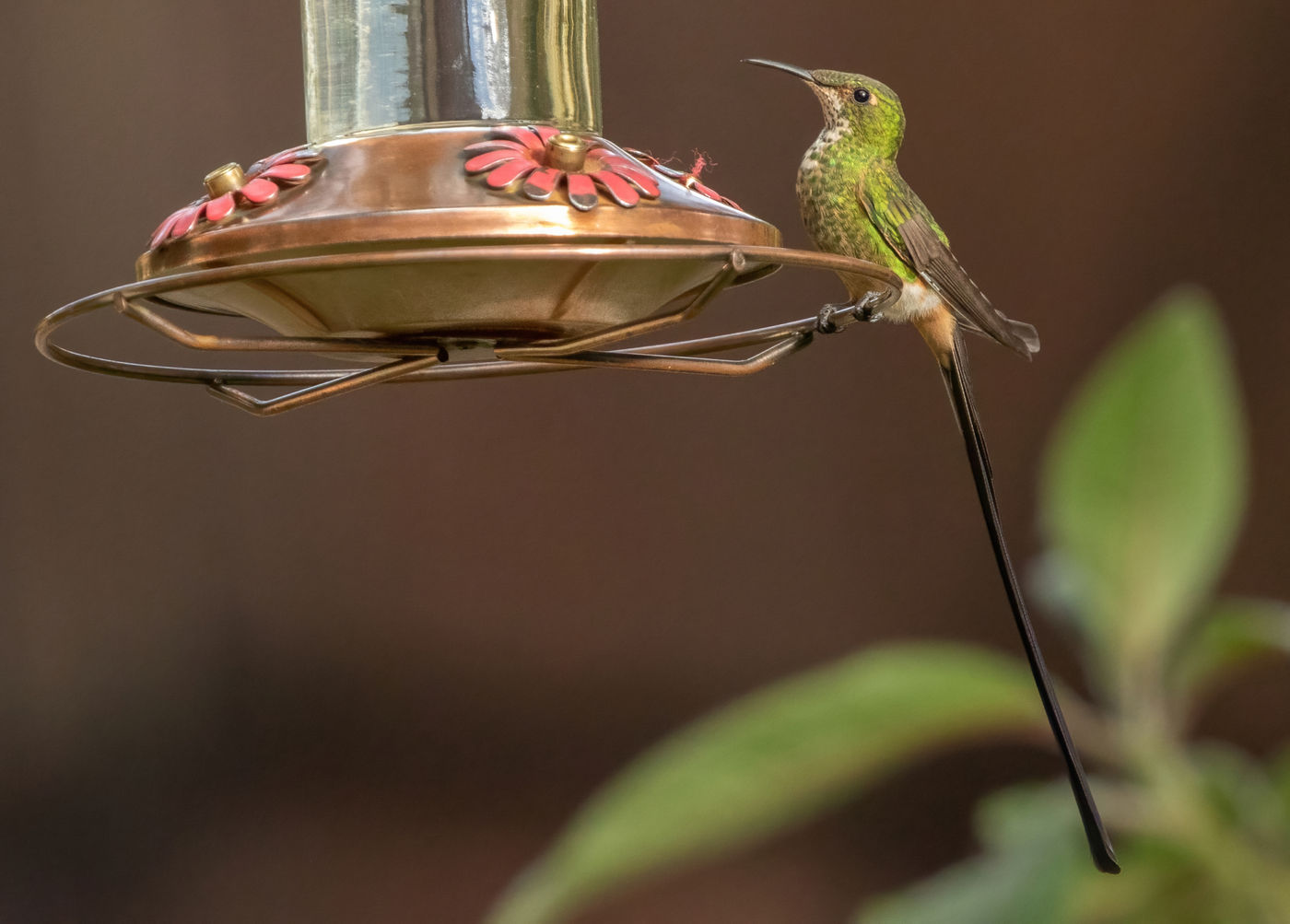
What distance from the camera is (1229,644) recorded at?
136 centimetres

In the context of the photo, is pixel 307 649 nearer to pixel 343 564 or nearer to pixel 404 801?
pixel 343 564

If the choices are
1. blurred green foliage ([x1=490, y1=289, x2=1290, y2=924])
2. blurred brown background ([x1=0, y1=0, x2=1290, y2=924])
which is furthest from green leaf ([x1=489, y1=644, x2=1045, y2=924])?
blurred brown background ([x1=0, y1=0, x2=1290, y2=924])

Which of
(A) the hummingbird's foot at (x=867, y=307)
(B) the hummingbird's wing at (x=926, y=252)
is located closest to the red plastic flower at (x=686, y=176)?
(A) the hummingbird's foot at (x=867, y=307)

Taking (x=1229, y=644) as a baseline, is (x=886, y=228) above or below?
above

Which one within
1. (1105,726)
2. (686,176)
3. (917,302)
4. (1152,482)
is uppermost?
(686,176)

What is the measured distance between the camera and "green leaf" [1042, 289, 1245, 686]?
1.42 meters

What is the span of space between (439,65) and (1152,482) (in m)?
0.87

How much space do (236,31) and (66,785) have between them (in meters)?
1.44

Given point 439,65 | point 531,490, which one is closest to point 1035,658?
point 439,65

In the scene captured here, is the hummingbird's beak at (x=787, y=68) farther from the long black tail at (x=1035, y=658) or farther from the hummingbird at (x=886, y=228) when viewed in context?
the long black tail at (x=1035, y=658)

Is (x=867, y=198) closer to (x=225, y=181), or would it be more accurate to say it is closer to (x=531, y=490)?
(x=225, y=181)

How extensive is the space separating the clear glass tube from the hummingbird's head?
0.20 metres

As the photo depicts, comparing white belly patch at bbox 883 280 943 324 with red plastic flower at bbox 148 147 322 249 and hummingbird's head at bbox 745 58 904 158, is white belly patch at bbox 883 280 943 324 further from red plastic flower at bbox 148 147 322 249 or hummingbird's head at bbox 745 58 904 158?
red plastic flower at bbox 148 147 322 249

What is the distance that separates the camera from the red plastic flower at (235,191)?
2.83 feet
